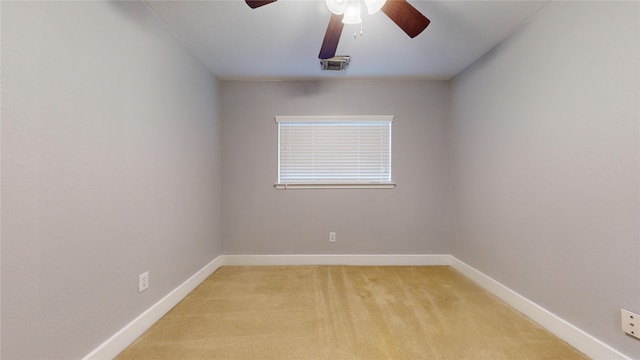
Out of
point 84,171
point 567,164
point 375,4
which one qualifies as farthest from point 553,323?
point 84,171

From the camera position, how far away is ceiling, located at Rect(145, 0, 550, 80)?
1.77m

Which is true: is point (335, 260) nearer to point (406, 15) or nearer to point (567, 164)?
point (567, 164)

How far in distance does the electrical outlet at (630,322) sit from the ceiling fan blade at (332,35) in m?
2.29

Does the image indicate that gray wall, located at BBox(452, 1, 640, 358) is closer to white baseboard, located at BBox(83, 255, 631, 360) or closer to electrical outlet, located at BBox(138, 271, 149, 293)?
white baseboard, located at BBox(83, 255, 631, 360)

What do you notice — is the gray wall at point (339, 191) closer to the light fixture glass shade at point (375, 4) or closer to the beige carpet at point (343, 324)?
the beige carpet at point (343, 324)

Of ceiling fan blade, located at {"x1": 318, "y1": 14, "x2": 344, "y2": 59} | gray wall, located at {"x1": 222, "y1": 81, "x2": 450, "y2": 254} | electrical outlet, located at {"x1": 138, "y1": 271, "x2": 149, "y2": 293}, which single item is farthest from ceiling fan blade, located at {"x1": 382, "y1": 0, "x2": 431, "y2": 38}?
electrical outlet, located at {"x1": 138, "y1": 271, "x2": 149, "y2": 293}

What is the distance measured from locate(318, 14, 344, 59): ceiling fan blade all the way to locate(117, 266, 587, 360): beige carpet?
80.1 inches

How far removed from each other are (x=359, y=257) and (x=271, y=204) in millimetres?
1292

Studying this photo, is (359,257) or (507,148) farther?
(359,257)

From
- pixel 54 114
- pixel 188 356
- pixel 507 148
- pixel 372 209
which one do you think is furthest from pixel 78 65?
pixel 507 148

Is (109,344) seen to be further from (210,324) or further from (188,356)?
(210,324)

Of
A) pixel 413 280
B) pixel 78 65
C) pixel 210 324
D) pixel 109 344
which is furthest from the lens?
pixel 413 280

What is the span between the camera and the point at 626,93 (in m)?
1.31

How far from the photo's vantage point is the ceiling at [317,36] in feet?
5.80
